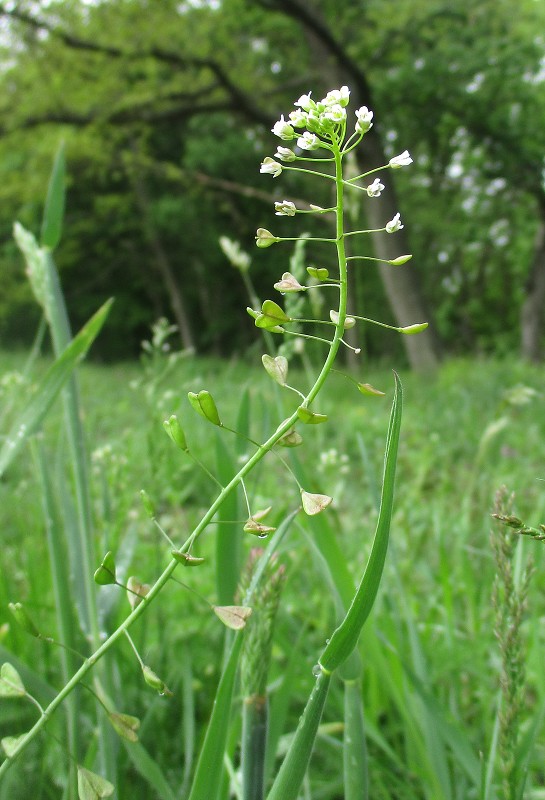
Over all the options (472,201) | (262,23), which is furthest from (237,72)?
(472,201)

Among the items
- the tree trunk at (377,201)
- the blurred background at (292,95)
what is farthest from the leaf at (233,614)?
the tree trunk at (377,201)

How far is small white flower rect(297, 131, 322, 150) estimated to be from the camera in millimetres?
393

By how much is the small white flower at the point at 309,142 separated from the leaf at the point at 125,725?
0.35 metres

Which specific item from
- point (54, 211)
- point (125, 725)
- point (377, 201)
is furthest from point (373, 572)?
point (377, 201)

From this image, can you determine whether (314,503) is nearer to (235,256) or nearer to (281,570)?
(281,570)

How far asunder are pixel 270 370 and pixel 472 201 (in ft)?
55.2

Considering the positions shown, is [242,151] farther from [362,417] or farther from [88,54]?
[362,417]

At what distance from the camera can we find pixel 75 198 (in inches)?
704

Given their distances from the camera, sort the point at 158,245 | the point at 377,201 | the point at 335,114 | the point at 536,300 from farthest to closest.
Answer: the point at 158,245, the point at 536,300, the point at 377,201, the point at 335,114

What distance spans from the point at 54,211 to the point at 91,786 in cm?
59

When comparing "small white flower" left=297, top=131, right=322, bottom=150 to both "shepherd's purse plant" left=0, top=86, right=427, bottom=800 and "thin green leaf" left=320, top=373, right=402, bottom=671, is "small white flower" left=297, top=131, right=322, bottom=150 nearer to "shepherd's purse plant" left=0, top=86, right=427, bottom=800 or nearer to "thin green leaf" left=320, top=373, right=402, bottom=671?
"shepherd's purse plant" left=0, top=86, right=427, bottom=800

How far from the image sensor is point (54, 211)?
78cm

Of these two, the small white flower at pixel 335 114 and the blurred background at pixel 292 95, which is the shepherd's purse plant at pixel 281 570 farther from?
the blurred background at pixel 292 95

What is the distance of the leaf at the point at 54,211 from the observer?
780 millimetres
